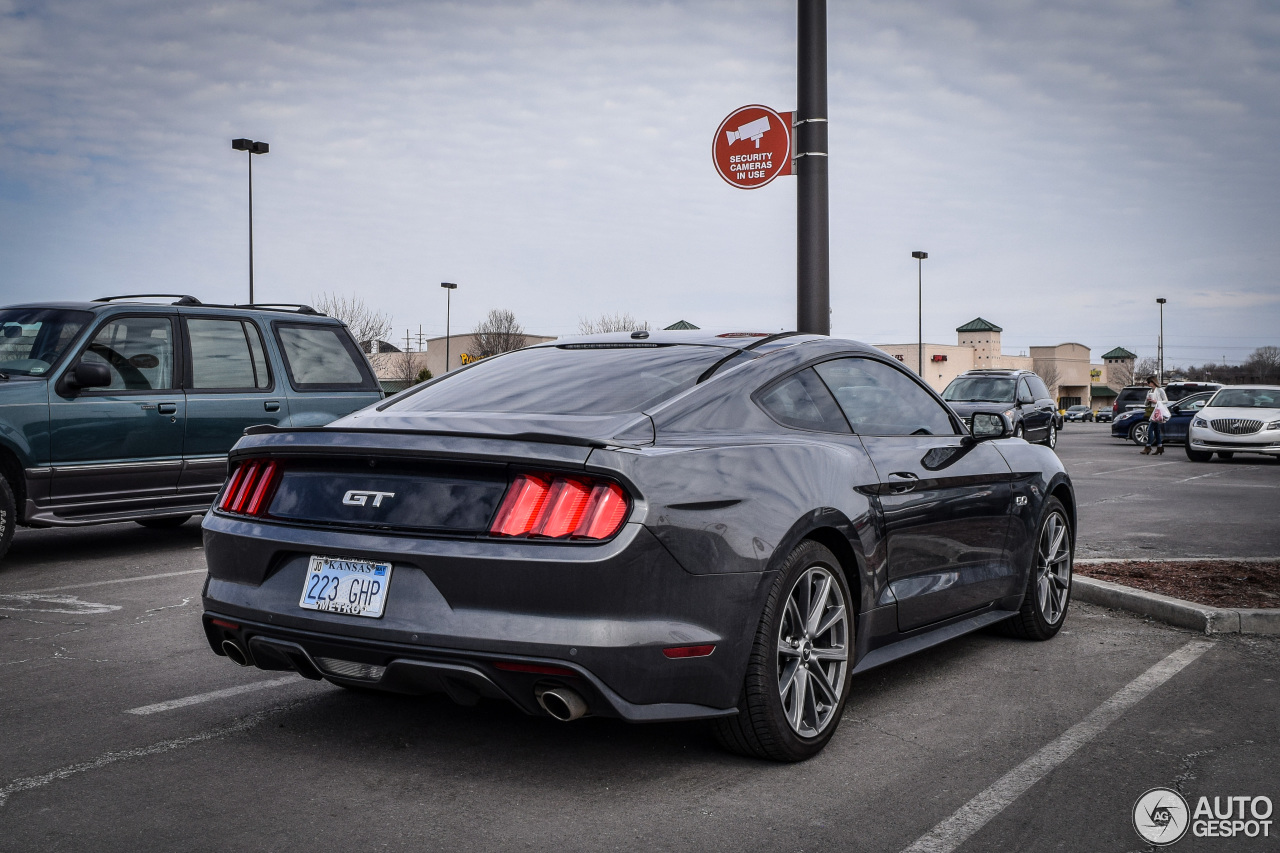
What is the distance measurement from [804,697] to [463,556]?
136 centimetres

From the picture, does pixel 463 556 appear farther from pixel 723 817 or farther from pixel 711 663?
pixel 723 817

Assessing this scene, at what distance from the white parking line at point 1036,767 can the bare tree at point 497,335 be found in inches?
3046

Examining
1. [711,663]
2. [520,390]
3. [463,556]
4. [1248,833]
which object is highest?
[520,390]

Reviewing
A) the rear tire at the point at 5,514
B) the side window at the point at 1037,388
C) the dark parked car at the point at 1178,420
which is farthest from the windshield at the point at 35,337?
the dark parked car at the point at 1178,420

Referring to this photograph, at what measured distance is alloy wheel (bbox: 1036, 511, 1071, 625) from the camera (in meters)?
5.87

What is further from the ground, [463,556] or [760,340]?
[760,340]

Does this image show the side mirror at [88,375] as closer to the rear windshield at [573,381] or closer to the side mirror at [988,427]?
the rear windshield at [573,381]

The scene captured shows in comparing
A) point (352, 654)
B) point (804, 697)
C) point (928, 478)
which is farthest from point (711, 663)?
point (928, 478)

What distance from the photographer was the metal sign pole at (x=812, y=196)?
346 inches

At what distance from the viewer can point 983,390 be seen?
2395 centimetres

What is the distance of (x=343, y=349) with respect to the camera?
406 inches

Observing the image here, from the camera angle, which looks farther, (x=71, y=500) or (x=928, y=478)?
(x=71, y=500)

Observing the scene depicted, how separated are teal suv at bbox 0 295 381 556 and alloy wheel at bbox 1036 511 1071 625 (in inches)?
239

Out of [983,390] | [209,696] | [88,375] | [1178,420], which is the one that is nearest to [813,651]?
[209,696]
